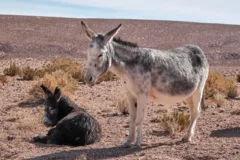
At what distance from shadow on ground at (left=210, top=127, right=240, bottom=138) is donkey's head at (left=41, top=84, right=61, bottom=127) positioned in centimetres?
368

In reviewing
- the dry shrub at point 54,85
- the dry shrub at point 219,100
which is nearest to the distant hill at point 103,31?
the dry shrub at point 54,85

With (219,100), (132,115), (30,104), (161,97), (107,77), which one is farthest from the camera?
(107,77)

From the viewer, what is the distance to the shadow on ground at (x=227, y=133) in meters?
12.5

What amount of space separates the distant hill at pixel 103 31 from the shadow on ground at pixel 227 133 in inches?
1578

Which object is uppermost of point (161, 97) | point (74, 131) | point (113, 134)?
point (161, 97)

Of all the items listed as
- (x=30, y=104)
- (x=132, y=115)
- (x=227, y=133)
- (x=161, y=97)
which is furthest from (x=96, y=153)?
(x=30, y=104)

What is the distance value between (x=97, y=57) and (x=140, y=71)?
1.04 m

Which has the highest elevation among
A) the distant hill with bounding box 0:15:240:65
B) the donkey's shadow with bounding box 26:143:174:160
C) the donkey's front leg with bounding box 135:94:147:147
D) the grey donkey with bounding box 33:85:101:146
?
the distant hill with bounding box 0:15:240:65

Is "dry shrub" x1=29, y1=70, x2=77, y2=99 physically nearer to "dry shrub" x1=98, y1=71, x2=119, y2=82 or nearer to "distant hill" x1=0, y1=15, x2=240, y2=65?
"dry shrub" x1=98, y1=71, x2=119, y2=82

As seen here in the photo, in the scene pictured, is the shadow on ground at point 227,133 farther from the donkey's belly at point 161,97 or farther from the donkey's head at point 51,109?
the donkey's head at point 51,109

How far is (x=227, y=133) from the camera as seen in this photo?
41.6 ft

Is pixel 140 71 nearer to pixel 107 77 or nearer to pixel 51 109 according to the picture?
pixel 51 109

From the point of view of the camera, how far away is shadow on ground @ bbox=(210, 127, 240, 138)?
12.5 m

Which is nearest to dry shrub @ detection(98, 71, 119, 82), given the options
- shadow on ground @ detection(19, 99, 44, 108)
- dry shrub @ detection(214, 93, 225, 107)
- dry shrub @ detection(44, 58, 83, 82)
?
dry shrub @ detection(44, 58, 83, 82)
